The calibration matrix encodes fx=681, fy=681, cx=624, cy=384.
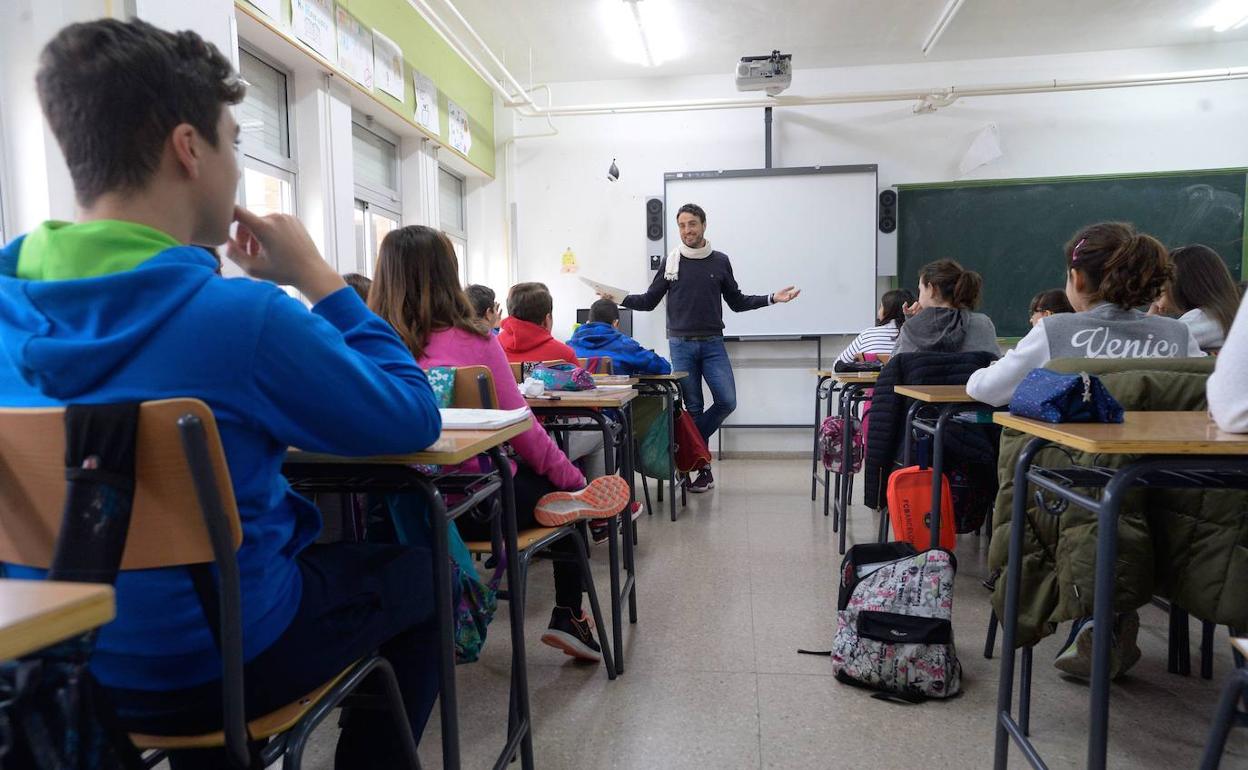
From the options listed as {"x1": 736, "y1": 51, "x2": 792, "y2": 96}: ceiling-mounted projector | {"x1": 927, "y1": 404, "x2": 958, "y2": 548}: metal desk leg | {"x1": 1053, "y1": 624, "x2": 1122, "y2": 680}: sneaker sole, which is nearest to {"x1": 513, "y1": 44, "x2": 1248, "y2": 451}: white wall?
{"x1": 736, "y1": 51, "x2": 792, "y2": 96}: ceiling-mounted projector

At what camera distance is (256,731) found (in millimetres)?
716

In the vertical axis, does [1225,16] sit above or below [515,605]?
above

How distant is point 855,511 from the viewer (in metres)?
3.54

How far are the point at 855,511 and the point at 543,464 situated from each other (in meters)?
2.36

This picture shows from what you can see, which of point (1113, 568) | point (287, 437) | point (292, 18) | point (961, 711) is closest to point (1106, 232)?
point (1113, 568)

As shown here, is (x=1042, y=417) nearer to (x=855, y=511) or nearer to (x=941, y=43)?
(x=855, y=511)

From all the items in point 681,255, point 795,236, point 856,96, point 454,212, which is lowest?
point 681,255

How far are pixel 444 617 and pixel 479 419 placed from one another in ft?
1.04

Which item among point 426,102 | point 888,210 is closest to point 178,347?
point 426,102

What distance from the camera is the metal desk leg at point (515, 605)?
1.22 m

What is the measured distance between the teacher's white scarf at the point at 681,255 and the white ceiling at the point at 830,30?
146 centimetres

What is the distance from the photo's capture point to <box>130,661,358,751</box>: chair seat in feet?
2.31

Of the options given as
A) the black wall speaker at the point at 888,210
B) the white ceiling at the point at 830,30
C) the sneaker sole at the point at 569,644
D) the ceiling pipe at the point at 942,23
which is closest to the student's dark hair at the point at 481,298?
the sneaker sole at the point at 569,644

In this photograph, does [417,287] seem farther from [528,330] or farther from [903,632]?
[903,632]
